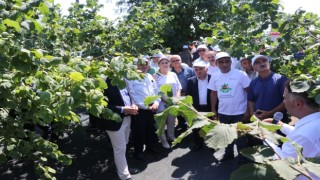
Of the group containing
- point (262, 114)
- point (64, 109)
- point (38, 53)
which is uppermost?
point (38, 53)

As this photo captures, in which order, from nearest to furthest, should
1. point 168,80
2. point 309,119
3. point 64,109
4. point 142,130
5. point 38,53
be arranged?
point 64,109
point 38,53
point 309,119
point 142,130
point 168,80

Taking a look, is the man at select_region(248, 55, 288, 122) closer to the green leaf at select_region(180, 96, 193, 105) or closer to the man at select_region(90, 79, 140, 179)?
the man at select_region(90, 79, 140, 179)

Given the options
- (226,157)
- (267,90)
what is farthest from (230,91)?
(226,157)

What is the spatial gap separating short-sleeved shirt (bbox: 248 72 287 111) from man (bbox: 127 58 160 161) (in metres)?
1.41

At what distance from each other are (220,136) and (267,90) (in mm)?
3521

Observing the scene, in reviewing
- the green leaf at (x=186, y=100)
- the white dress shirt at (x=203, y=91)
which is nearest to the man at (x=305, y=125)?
the green leaf at (x=186, y=100)

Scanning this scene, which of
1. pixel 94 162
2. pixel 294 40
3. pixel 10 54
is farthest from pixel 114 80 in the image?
pixel 94 162

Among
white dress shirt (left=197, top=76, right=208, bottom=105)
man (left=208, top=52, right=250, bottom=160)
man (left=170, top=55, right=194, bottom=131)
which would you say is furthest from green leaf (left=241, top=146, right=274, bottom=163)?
man (left=170, top=55, right=194, bottom=131)

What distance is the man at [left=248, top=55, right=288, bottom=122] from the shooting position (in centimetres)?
408

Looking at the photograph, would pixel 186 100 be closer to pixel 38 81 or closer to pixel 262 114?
pixel 38 81

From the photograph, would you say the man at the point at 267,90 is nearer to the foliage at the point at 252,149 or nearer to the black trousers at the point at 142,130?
the black trousers at the point at 142,130

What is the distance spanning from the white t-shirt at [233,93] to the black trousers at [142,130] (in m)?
1.23

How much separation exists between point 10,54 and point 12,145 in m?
0.90

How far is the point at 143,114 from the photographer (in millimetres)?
5094
